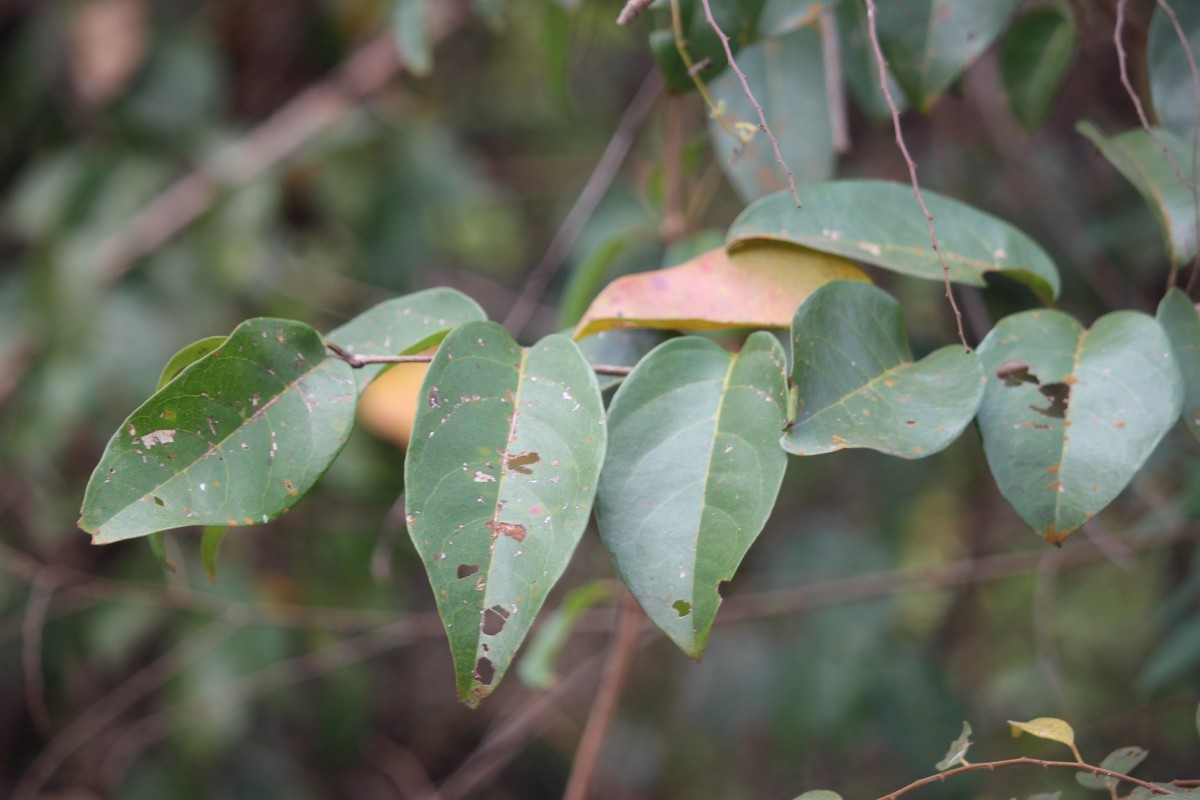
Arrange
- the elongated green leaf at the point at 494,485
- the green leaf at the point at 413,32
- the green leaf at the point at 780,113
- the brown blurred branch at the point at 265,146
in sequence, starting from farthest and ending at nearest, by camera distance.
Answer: the brown blurred branch at the point at 265,146 < the green leaf at the point at 413,32 < the green leaf at the point at 780,113 < the elongated green leaf at the point at 494,485

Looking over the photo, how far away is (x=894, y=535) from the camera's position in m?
1.41

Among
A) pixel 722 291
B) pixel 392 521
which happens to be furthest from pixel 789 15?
pixel 392 521

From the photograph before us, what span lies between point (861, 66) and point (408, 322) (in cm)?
48

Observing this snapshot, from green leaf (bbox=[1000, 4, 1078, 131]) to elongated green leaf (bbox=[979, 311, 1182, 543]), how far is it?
397 millimetres

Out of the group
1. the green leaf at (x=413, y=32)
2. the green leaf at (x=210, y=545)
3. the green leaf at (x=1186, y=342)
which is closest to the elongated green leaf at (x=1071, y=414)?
the green leaf at (x=1186, y=342)

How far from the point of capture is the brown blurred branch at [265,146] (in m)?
1.39

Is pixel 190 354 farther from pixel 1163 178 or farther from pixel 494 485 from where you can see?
pixel 1163 178

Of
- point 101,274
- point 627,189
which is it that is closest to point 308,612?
point 101,274

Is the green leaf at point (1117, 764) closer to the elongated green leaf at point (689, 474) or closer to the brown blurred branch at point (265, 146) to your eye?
the elongated green leaf at point (689, 474)

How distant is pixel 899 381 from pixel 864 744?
121 cm

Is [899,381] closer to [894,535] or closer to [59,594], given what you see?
[894,535]

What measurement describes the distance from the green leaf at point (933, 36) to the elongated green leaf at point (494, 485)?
0.36 metres

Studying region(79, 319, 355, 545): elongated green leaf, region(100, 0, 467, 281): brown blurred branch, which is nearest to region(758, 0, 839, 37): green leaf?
region(79, 319, 355, 545): elongated green leaf

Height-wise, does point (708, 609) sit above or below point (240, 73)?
above
